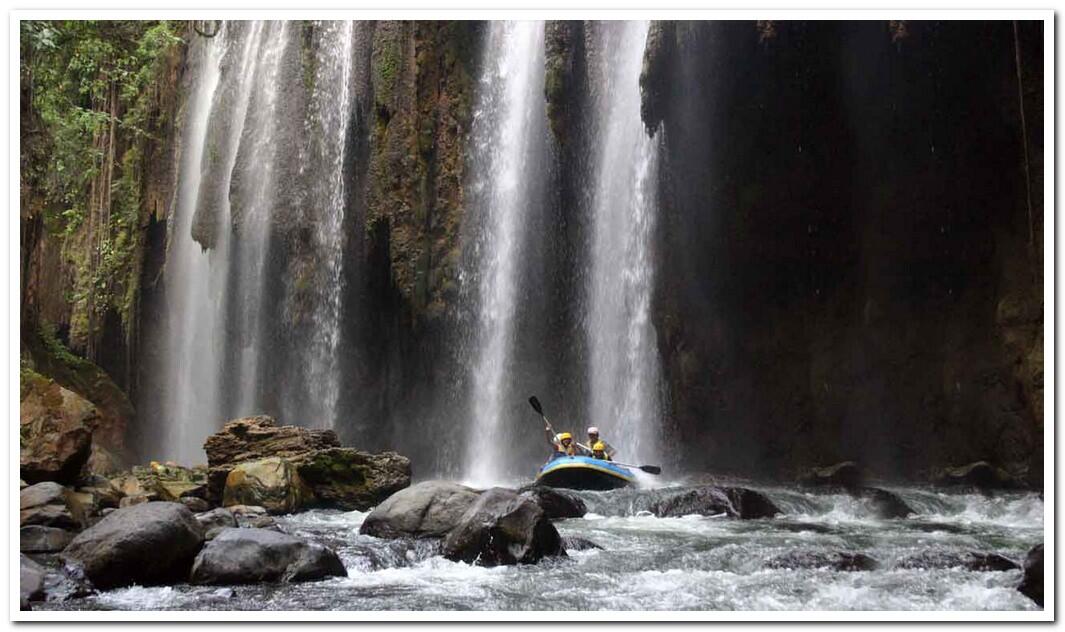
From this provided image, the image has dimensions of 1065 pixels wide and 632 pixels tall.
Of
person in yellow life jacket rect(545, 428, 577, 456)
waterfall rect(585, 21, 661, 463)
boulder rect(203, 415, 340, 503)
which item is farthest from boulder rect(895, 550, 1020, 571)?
waterfall rect(585, 21, 661, 463)

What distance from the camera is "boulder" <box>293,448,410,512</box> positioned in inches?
404

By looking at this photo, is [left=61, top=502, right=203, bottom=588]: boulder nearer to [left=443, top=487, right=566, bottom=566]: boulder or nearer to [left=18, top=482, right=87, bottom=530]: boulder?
[left=18, top=482, right=87, bottom=530]: boulder

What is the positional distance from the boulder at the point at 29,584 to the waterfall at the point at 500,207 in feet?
30.5

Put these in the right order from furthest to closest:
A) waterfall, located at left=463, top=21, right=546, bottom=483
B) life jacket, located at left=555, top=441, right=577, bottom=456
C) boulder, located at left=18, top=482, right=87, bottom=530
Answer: waterfall, located at left=463, top=21, right=546, bottom=483, life jacket, located at left=555, top=441, right=577, bottom=456, boulder, located at left=18, top=482, right=87, bottom=530

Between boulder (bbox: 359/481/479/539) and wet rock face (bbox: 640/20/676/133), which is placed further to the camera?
wet rock face (bbox: 640/20/676/133)

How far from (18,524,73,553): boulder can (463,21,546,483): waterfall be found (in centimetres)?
852

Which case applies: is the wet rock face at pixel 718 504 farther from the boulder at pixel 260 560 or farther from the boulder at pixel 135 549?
the boulder at pixel 135 549

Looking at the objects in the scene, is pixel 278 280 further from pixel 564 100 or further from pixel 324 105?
pixel 564 100

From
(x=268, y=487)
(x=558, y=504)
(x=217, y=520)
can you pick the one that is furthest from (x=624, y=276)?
(x=217, y=520)

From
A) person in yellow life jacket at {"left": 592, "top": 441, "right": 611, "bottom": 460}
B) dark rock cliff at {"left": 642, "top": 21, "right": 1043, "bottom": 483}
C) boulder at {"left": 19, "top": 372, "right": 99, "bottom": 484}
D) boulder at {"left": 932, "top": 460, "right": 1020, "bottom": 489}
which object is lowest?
boulder at {"left": 932, "top": 460, "right": 1020, "bottom": 489}

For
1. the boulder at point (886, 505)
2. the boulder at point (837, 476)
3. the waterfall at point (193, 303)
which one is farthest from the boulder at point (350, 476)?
the waterfall at point (193, 303)

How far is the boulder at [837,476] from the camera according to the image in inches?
481
